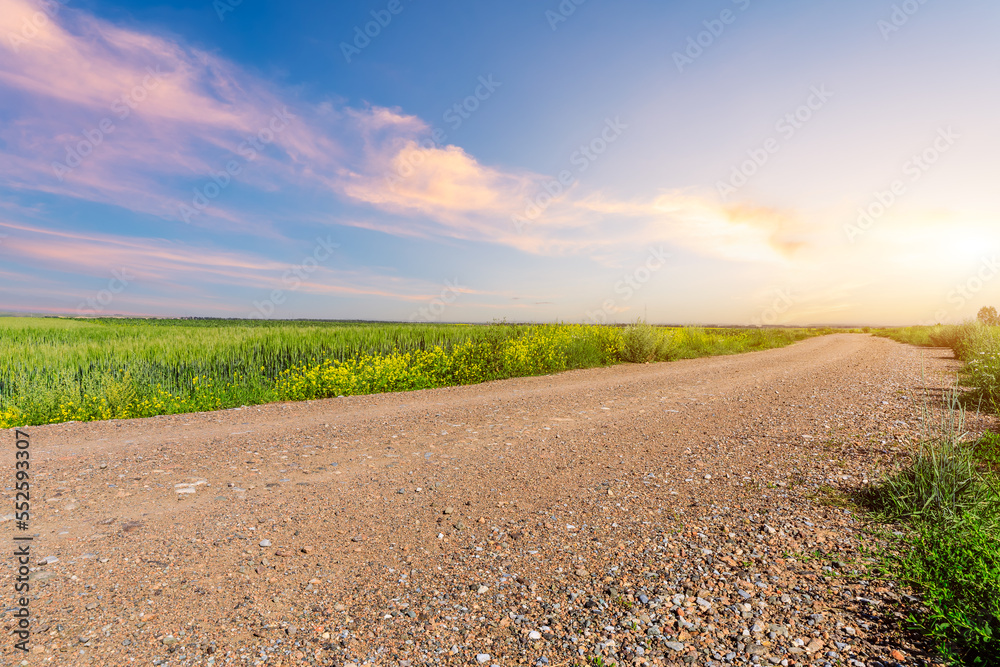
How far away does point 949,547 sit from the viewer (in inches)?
137

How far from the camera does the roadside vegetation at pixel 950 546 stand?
2758 mm

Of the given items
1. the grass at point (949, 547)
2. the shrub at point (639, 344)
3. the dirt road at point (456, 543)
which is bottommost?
the dirt road at point (456, 543)

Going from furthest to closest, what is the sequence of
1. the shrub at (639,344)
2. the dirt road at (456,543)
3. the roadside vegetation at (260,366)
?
the shrub at (639,344) < the roadside vegetation at (260,366) < the dirt road at (456,543)

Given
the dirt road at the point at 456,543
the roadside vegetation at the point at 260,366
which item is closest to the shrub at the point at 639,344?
the roadside vegetation at the point at 260,366

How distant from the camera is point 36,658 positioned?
2727mm

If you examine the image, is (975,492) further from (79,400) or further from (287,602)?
(79,400)

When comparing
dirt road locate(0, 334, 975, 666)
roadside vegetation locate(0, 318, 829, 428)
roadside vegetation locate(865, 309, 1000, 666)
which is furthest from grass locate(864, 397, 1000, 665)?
roadside vegetation locate(0, 318, 829, 428)

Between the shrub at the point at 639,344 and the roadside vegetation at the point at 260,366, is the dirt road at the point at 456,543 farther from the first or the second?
the shrub at the point at 639,344

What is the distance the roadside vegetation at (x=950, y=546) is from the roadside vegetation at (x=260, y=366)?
35.3ft

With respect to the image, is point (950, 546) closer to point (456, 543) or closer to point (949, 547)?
point (949, 547)

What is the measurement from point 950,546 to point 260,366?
13785mm

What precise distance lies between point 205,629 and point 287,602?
493mm

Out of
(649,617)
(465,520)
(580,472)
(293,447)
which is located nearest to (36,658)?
(465,520)

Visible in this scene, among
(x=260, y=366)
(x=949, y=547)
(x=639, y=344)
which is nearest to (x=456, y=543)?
(x=949, y=547)
